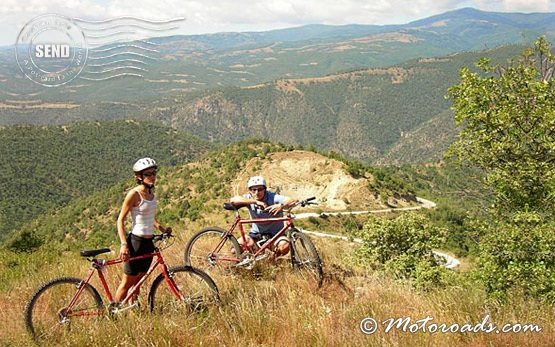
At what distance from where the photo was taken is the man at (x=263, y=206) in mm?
7367

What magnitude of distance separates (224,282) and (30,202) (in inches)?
4053

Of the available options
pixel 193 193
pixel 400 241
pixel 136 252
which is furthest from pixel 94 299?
pixel 193 193

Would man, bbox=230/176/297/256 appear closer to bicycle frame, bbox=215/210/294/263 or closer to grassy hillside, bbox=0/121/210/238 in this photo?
bicycle frame, bbox=215/210/294/263

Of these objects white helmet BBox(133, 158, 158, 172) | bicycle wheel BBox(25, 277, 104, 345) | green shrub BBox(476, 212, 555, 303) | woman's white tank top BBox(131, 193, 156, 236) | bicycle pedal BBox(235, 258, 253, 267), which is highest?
white helmet BBox(133, 158, 158, 172)

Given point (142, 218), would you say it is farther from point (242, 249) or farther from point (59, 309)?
point (242, 249)

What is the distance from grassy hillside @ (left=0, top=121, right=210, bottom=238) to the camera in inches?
3786

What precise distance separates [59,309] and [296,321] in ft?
9.82

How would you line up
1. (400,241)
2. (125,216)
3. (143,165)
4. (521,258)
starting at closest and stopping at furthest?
(125,216) → (143,165) → (521,258) → (400,241)

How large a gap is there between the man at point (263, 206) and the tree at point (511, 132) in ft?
29.7

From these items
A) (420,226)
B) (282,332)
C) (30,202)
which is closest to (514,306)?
(282,332)

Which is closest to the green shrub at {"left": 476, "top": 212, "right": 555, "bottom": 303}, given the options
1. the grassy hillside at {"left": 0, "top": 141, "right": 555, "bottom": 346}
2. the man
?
the grassy hillside at {"left": 0, "top": 141, "right": 555, "bottom": 346}

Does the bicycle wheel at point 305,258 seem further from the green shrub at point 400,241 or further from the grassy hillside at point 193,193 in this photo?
the grassy hillside at point 193,193

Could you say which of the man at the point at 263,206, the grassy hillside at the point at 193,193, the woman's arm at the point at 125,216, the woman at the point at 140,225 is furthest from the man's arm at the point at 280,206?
the grassy hillside at the point at 193,193

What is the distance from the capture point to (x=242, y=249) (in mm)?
7633
